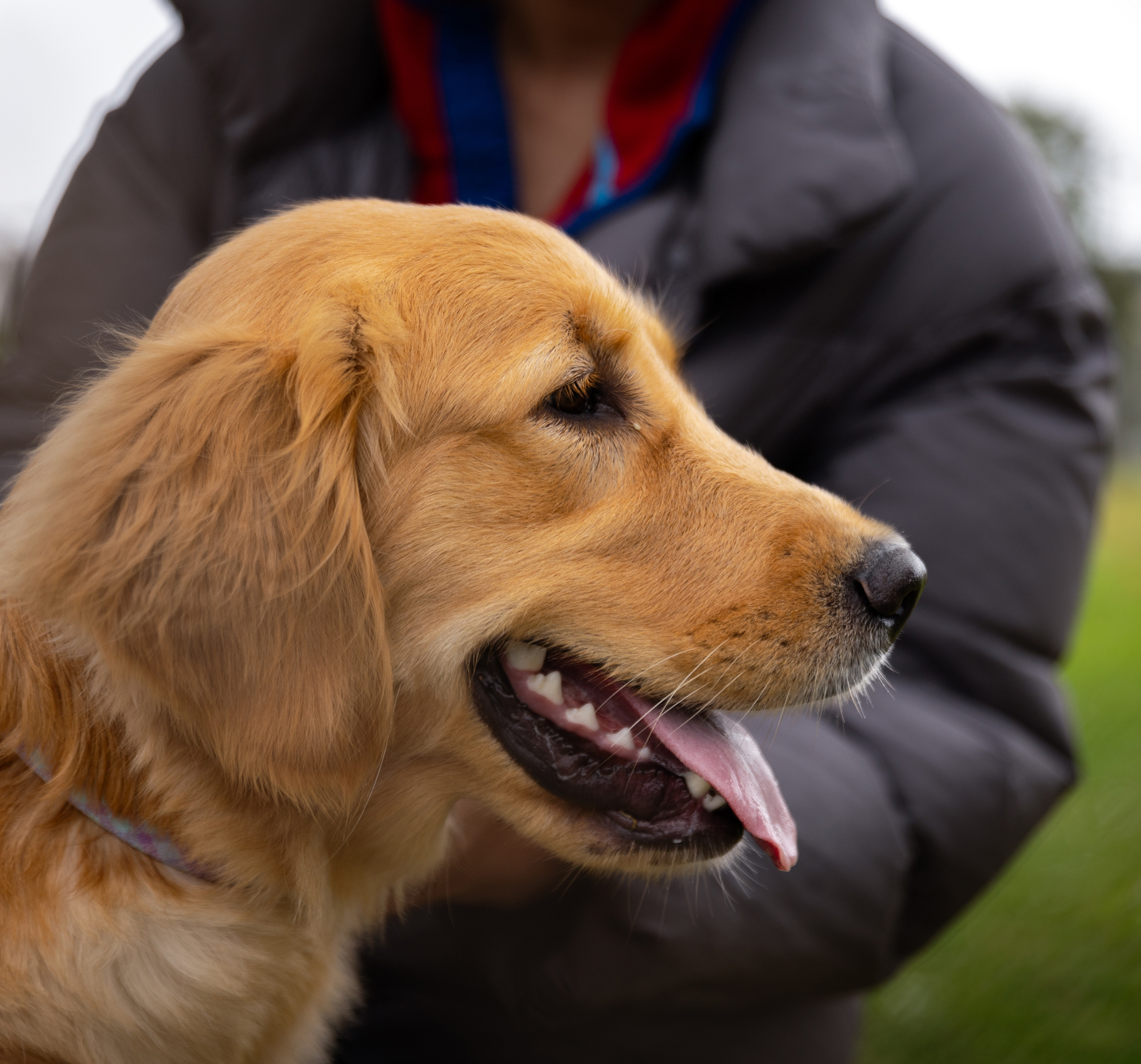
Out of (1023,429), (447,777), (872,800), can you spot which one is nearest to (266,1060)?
(447,777)

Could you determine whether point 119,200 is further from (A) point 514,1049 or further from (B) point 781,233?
(A) point 514,1049

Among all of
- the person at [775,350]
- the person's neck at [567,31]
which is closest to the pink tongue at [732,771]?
the person at [775,350]

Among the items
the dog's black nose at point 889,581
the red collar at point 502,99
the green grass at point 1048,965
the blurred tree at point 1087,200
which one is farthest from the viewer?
the blurred tree at point 1087,200

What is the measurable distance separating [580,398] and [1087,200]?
88.7 feet

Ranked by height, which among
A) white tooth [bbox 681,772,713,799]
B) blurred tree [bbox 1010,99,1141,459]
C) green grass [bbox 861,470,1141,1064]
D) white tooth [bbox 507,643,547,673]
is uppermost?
white tooth [bbox 507,643,547,673]

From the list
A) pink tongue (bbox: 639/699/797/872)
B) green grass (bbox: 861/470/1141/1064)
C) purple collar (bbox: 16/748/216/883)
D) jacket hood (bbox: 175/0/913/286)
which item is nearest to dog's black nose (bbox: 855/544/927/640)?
pink tongue (bbox: 639/699/797/872)

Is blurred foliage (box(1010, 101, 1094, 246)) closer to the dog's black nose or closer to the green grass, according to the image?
the green grass

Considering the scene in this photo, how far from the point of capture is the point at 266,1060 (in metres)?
1.78

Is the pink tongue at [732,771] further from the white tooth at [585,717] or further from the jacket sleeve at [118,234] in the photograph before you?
the jacket sleeve at [118,234]

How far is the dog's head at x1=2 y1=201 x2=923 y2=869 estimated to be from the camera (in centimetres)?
149

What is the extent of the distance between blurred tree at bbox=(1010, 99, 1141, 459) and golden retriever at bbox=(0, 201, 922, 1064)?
2434cm

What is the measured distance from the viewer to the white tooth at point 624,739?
173 centimetres

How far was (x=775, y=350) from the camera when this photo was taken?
102 inches

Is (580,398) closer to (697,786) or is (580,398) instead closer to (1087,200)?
(697,786)
